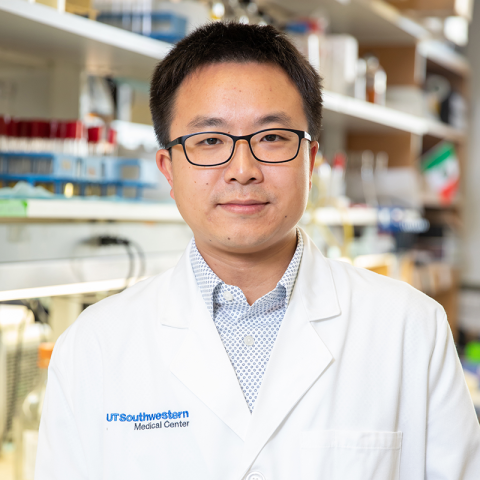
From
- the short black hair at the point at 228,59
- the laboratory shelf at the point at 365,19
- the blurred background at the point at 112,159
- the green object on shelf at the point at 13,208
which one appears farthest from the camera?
the laboratory shelf at the point at 365,19

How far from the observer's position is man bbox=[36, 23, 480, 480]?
A: 909 millimetres

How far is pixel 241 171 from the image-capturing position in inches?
35.4

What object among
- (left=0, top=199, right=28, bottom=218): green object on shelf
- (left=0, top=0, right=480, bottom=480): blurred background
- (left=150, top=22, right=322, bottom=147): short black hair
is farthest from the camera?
(left=0, top=0, right=480, bottom=480): blurred background

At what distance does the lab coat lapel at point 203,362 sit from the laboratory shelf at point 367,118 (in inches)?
40.8

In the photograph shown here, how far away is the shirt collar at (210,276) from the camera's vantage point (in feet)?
3.29

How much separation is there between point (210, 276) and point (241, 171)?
21 cm

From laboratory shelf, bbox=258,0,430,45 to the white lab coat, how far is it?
151 cm

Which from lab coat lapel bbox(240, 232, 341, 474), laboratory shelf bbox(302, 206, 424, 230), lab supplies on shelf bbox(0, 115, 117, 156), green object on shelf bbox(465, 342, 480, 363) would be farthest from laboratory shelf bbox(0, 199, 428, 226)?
green object on shelf bbox(465, 342, 480, 363)

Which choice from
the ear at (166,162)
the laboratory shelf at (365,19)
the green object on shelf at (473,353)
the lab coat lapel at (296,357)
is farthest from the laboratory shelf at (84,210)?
the green object on shelf at (473,353)

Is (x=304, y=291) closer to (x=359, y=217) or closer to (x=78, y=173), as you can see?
(x=78, y=173)

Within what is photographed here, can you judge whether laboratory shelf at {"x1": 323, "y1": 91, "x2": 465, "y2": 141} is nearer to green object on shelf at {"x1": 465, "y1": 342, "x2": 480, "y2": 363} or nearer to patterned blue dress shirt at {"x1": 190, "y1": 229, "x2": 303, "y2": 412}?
patterned blue dress shirt at {"x1": 190, "y1": 229, "x2": 303, "y2": 412}

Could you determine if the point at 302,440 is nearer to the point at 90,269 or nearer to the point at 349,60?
the point at 90,269

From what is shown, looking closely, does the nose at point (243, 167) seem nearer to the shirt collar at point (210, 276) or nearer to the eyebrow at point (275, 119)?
the eyebrow at point (275, 119)

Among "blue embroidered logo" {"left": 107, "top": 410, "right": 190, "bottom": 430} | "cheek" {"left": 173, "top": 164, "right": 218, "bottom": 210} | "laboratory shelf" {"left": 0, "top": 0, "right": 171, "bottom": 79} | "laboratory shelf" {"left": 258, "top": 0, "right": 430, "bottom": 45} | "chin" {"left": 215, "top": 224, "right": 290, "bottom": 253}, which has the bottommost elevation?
"blue embroidered logo" {"left": 107, "top": 410, "right": 190, "bottom": 430}
